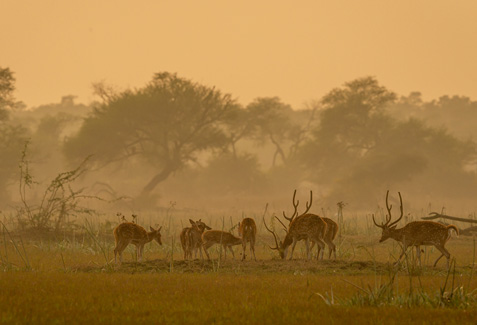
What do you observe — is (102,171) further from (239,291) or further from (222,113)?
(239,291)

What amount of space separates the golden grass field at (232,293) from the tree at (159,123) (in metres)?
33.6

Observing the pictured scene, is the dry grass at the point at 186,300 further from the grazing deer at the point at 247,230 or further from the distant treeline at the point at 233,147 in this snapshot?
the distant treeline at the point at 233,147

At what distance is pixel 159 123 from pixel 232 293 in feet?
130

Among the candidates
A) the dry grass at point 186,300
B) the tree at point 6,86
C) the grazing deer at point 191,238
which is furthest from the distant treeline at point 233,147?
the dry grass at point 186,300

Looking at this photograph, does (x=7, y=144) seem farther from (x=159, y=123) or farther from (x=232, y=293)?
(x=232, y=293)

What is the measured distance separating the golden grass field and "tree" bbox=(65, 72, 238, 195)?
3356cm

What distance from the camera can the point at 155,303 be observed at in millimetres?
9477

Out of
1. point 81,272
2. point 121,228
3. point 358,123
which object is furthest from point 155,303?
point 358,123

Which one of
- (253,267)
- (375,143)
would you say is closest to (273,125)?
(375,143)

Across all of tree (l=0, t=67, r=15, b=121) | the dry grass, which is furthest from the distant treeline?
the dry grass

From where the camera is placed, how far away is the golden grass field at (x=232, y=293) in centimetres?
854

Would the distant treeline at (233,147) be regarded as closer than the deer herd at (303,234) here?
No

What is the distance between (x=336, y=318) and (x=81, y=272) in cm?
626

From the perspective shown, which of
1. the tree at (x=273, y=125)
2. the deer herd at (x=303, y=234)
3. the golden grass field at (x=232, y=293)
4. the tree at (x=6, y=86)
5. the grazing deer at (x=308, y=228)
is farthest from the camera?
the tree at (x=273, y=125)
